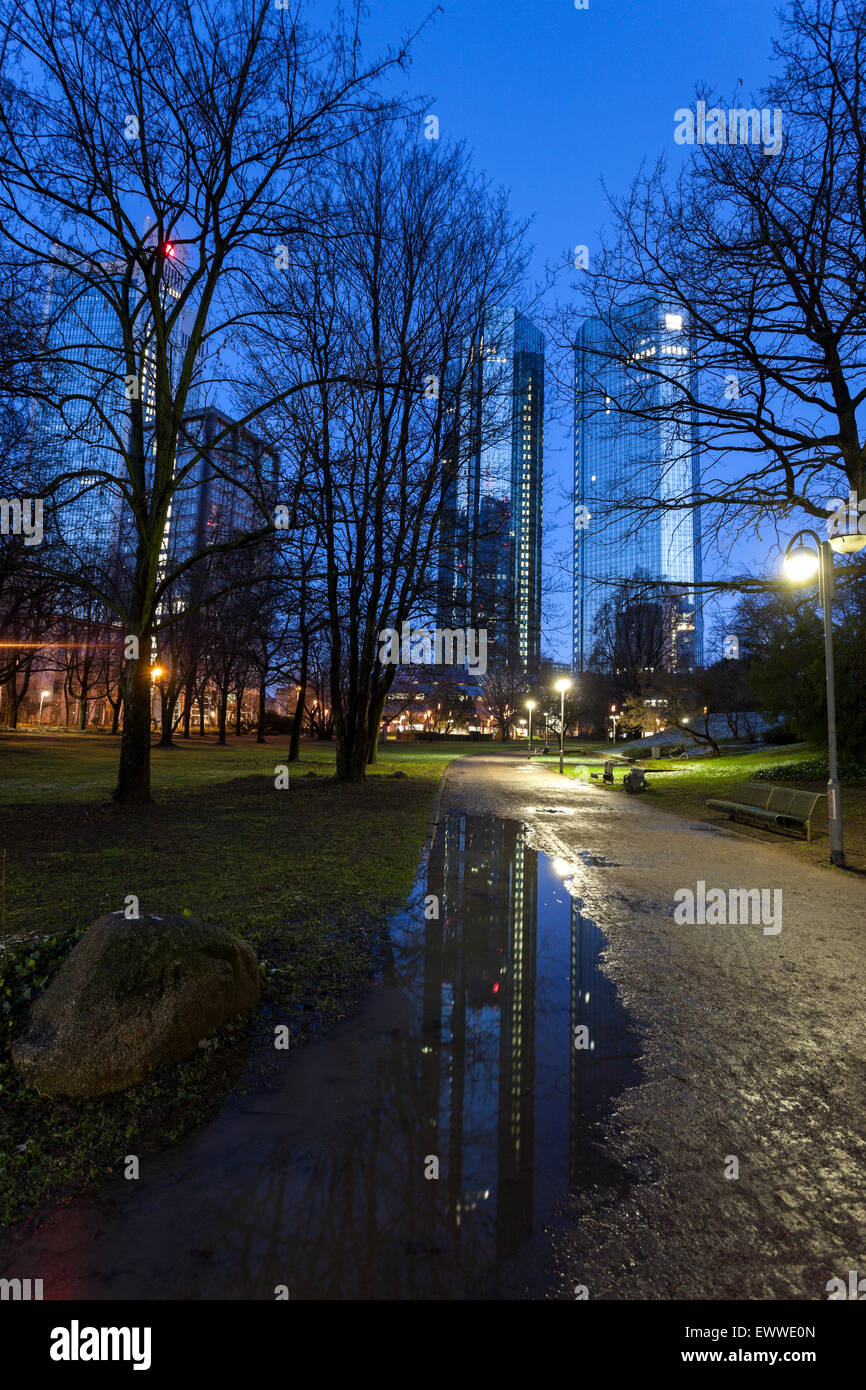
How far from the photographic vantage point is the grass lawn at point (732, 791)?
11344mm

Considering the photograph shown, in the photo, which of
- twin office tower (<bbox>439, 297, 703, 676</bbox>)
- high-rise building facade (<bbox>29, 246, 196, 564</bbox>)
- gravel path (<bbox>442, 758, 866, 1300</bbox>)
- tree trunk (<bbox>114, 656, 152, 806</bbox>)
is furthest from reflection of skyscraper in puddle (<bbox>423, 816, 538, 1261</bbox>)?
high-rise building facade (<bbox>29, 246, 196, 564</bbox>)

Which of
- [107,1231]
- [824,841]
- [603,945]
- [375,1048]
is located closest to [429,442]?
[824,841]

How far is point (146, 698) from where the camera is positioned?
491 inches

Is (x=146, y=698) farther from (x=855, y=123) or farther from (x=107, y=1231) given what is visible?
(x=855, y=123)

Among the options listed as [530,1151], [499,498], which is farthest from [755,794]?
[530,1151]

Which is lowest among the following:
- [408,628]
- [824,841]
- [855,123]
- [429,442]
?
[824,841]

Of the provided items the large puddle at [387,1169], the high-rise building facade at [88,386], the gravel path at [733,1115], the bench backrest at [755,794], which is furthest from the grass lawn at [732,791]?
the high-rise building facade at [88,386]

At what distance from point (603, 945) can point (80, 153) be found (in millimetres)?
13430

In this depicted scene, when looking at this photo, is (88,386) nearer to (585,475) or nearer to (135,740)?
(135,740)

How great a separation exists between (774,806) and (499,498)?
11278 mm

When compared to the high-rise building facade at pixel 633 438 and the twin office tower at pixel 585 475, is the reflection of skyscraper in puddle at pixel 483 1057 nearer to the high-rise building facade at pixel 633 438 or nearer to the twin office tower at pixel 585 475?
the twin office tower at pixel 585 475

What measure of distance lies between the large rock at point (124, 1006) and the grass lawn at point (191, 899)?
115mm

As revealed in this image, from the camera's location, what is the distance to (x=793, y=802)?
40.9 ft

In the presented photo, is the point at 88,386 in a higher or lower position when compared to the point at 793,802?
higher
